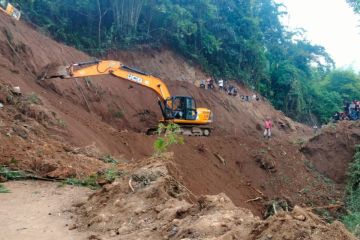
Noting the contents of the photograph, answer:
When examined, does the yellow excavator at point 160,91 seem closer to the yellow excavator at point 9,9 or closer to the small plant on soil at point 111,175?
the yellow excavator at point 9,9

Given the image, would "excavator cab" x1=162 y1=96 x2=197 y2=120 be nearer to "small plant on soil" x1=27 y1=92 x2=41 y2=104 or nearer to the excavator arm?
the excavator arm

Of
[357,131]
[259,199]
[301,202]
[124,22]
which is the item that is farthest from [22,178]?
[124,22]

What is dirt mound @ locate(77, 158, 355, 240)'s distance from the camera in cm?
389

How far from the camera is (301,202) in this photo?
17875 mm

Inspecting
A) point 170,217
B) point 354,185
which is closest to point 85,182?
point 170,217

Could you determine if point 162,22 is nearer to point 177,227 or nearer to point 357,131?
point 357,131

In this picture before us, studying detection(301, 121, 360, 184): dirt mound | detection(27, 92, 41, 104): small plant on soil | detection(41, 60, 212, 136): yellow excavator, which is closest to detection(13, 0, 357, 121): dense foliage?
detection(41, 60, 212, 136): yellow excavator

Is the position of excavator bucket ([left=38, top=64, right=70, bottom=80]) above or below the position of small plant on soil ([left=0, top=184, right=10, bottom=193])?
above

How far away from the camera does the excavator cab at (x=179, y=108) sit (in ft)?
66.6

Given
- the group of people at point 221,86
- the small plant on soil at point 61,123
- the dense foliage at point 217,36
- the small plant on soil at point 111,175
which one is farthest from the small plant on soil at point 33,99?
the group of people at point 221,86

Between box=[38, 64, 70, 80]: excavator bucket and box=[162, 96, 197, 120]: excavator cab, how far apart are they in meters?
5.23

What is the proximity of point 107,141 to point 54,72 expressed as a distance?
4.28m

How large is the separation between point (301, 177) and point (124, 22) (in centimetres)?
1641

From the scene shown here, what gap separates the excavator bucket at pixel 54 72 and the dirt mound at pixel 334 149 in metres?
13.4
